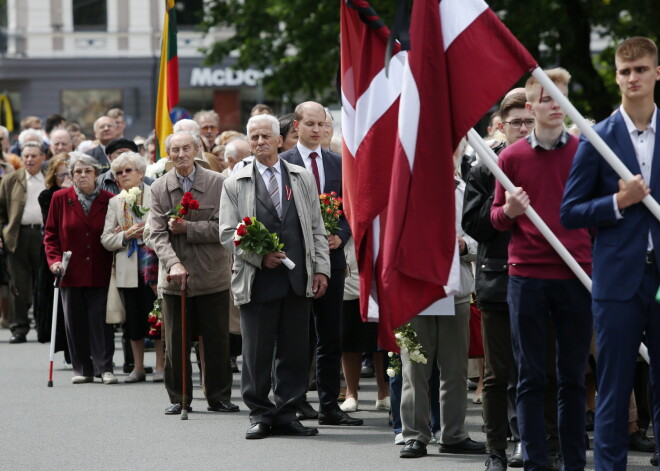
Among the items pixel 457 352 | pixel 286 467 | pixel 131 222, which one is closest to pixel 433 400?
pixel 457 352

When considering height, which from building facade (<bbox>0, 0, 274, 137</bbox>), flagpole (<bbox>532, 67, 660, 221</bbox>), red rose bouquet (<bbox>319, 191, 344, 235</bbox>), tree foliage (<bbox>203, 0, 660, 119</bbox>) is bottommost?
red rose bouquet (<bbox>319, 191, 344, 235</bbox>)

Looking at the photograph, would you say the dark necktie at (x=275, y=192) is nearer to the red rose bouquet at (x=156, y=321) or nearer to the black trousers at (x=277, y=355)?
the black trousers at (x=277, y=355)

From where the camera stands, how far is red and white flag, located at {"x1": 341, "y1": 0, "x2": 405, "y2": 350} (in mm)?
7809

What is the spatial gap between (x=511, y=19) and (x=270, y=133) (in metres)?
15.9

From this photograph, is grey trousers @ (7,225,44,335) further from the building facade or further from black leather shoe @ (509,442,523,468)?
the building facade

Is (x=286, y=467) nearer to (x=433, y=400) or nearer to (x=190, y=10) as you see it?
(x=433, y=400)

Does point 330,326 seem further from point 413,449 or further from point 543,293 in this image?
point 543,293

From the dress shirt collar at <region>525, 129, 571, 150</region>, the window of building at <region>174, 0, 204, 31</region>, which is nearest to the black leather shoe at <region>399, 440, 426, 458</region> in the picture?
the dress shirt collar at <region>525, 129, 571, 150</region>

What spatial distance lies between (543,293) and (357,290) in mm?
3661

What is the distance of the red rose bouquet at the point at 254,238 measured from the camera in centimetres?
927

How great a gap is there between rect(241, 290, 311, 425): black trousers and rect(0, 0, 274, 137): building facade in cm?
3722

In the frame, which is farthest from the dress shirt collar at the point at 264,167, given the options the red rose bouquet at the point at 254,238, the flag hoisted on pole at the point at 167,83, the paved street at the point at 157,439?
the flag hoisted on pole at the point at 167,83

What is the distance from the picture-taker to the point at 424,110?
6.85m

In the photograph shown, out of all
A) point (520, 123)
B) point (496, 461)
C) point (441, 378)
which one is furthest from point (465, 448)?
point (520, 123)
